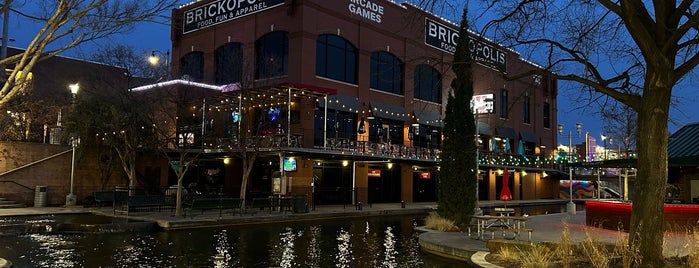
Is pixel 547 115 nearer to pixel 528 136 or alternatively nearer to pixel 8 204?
pixel 528 136

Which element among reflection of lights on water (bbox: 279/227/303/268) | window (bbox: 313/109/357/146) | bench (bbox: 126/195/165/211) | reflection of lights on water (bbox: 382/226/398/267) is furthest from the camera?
window (bbox: 313/109/357/146)

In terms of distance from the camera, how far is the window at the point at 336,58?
35.1 m

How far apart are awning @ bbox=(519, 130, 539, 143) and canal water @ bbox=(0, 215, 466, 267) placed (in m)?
37.1

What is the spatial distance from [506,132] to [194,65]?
2842 centimetres

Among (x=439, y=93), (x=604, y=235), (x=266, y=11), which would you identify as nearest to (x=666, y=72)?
(x=604, y=235)

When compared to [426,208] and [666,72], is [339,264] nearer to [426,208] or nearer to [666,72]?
[666,72]

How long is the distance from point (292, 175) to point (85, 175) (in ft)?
38.3

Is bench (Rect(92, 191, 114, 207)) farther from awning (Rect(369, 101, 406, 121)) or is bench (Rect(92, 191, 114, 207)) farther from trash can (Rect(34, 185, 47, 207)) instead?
awning (Rect(369, 101, 406, 121))

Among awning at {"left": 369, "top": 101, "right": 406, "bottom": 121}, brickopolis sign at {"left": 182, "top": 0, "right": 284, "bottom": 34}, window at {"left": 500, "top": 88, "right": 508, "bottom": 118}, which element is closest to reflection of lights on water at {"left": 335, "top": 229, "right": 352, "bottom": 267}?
awning at {"left": 369, "top": 101, "right": 406, "bottom": 121}

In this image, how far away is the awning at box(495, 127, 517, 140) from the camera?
164ft

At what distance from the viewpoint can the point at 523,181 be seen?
179ft

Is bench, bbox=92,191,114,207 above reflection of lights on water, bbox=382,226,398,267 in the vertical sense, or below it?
above

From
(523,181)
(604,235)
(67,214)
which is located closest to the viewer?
(604,235)

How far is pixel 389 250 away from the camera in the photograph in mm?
15133
